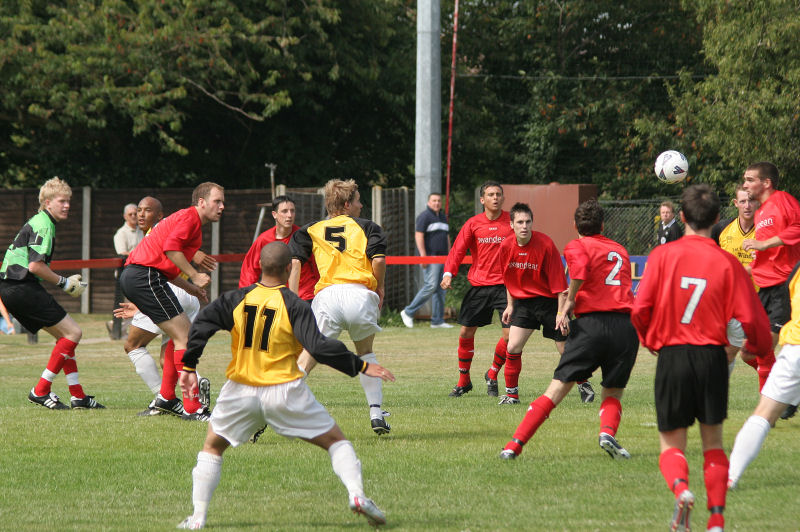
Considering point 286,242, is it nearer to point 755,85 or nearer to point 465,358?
point 465,358

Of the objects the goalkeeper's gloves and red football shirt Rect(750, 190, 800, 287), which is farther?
the goalkeeper's gloves

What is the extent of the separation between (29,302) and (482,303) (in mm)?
4520

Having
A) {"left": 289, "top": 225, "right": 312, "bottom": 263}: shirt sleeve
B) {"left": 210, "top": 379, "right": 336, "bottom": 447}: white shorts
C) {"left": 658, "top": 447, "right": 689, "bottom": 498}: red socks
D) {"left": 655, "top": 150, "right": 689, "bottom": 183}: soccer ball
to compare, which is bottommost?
{"left": 658, "top": 447, "right": 689, "bottom": 498}: red socks

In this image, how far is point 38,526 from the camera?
616 cm

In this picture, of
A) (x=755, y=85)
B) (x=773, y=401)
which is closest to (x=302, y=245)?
(x=773, y=401)

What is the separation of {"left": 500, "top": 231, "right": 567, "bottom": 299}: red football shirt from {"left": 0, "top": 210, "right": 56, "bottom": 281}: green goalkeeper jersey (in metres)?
4.25

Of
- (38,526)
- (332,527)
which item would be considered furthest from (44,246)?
(332,527)

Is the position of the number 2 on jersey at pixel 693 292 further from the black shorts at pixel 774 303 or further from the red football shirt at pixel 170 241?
the red football shirt at pixel 170 241

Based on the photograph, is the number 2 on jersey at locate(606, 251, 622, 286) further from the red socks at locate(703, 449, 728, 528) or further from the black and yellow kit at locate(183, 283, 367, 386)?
the black and yellow kit at locate(183, 283, 367, 386)

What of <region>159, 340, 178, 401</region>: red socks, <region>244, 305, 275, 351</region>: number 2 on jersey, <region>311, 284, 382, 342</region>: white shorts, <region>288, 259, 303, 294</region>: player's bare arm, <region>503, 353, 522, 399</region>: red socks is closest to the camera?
<region>244, 305, 275, 351</region>: number 2 on jersey

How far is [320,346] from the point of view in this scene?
592 cm

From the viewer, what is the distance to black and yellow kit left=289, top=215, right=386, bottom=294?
9.05 m

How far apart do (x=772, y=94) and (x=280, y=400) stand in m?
17.7

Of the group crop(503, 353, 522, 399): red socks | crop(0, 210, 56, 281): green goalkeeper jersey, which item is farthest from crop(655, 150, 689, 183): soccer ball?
crop(0, 210, 56, 281): green goalkeeper jersey
